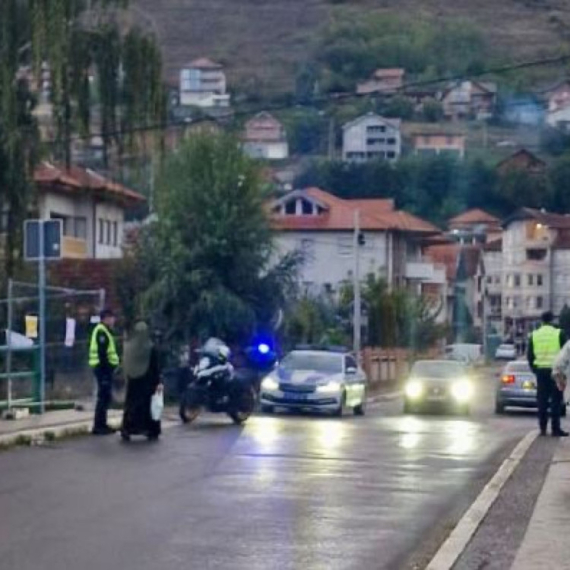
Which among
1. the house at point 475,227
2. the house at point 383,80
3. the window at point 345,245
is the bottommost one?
the window at point 345,245

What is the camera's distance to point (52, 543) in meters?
13.7

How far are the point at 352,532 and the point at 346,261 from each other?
229 ft

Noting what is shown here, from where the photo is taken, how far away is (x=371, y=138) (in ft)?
510

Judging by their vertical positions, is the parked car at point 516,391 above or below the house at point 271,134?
below

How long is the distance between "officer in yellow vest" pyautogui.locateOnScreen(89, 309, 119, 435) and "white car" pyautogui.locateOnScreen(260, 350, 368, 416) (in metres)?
11.2

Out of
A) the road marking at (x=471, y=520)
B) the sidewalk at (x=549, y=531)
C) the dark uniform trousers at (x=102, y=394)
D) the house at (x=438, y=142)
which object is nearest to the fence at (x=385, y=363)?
the dark uniform trousers at (x=102, y=394)

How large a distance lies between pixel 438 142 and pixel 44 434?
13012 centimetres

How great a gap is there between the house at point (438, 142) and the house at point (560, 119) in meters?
7.31

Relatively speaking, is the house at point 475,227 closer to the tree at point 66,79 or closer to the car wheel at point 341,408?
the car wheel at point 341,408

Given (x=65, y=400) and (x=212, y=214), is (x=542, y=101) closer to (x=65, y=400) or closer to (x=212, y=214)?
(x=212, y=214)

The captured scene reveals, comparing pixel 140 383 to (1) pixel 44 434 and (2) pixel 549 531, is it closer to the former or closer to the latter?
(1) pixel 44 434

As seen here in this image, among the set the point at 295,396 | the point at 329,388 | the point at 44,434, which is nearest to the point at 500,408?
the point at 329,388

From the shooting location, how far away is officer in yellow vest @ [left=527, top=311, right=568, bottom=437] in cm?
2695

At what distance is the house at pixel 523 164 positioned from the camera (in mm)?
105250
